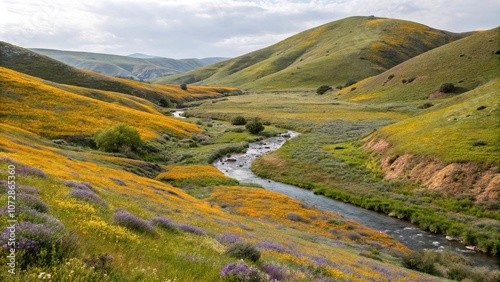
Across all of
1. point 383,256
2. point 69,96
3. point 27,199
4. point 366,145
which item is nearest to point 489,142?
point 366,145

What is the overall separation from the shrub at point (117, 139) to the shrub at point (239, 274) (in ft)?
154

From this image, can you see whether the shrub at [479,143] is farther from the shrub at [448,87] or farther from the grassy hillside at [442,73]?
the shrub at [448,87]

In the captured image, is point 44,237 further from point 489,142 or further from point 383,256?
→ point 489,142

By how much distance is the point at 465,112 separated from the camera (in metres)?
49.9

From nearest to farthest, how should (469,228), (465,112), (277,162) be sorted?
A: 1. (469,228)
2. (465,112)
3. (277,162)

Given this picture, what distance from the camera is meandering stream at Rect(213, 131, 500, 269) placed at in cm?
2787

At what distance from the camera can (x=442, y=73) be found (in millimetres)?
104938

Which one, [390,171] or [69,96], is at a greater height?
[69,96]

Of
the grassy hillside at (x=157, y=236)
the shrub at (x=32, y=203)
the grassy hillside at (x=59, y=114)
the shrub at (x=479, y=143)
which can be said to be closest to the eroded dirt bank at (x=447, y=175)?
the shrub at (x=479, y=143)

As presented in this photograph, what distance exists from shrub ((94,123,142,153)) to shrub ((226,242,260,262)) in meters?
44.3

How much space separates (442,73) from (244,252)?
11789 cm

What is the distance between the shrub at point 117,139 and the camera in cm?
5000

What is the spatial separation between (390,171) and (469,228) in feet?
50.0

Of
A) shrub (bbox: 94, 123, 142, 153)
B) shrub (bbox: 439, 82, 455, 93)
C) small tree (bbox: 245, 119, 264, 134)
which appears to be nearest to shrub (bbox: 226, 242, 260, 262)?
shrub (bbox: 94, 123, 142, 153)
